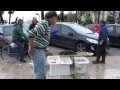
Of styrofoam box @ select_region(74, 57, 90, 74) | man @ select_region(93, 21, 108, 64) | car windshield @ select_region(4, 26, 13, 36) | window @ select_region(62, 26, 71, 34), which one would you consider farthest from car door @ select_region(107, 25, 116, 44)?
styrofoam box @ select_region(74, 57, 90, 74)

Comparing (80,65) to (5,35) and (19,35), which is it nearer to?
(19,35)

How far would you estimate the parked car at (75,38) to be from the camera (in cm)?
1177

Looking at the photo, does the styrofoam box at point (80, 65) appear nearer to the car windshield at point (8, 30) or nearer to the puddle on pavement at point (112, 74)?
the puddle on pavement at point (112, 74)

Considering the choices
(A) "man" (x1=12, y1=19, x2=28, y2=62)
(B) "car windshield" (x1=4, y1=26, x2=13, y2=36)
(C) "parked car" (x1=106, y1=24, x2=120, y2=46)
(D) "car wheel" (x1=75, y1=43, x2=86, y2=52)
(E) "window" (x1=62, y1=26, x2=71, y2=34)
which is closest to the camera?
(A) "man" (x1=12, y1=19, x2=28, y2=62)

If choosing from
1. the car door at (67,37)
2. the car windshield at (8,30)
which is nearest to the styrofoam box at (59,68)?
the car door at (67,37)

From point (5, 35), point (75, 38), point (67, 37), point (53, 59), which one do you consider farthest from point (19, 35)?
point (67, 37)

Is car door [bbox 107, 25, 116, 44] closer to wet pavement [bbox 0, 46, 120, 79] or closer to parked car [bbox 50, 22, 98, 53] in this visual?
parked car [bbox 50, 22, 98, 53]

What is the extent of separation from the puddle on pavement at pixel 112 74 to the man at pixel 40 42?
9.49 ft

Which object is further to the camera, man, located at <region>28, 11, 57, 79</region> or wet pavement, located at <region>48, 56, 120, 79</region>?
wet pavement, located at <region>48, 56, 120, 79</region>

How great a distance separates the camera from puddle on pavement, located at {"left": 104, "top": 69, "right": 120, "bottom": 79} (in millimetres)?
7760

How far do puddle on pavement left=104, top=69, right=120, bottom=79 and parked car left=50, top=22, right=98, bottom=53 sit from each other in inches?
119

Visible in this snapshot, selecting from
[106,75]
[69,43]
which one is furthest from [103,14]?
[106,75]

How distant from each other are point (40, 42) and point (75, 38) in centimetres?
700
